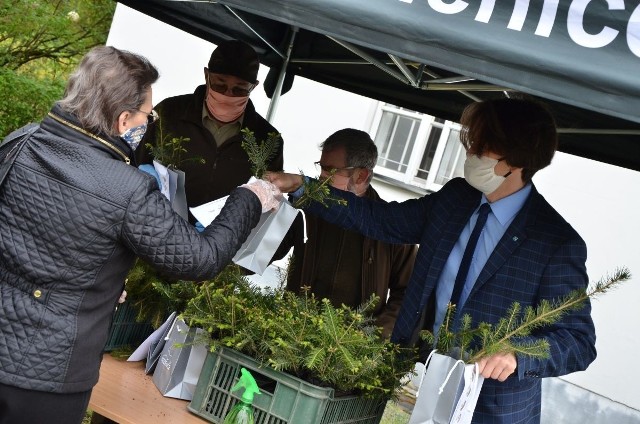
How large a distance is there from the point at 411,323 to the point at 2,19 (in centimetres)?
938

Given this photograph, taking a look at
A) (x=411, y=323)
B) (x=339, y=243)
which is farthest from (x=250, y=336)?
(x=339, y=243)

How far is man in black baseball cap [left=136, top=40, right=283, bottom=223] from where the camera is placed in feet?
12.0

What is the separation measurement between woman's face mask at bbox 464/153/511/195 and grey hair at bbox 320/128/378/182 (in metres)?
1.10

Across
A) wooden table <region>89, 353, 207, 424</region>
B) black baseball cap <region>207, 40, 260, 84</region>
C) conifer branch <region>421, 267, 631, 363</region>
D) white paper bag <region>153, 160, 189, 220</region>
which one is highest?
black baseball cap <region>207, 40, 260, 84</region>

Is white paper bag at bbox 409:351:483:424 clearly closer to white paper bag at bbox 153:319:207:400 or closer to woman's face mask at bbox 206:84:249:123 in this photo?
white paper bag at bbox 153:319:207:400

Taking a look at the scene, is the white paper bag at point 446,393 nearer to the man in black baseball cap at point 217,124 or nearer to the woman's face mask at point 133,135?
the woman's face mask at point 133,135

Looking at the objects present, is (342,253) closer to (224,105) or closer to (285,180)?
(224,105)

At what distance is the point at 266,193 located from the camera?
253 centimetres

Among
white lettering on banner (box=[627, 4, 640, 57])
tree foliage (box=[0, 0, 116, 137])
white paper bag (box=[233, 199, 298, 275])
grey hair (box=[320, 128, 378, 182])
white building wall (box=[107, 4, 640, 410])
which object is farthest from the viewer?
tree foliage (box=[0, 0, 116, 137])

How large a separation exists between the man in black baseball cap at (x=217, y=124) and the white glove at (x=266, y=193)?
1.07 metres

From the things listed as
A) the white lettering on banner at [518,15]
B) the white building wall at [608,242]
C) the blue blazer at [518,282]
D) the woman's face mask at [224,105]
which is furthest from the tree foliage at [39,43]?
the white lettering on banner at [518,15]

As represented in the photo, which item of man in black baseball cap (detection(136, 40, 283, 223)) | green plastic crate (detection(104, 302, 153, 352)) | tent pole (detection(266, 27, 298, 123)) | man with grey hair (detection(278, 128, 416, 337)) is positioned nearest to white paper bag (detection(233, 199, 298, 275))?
green plastic crate (detection(104, 302, 153, 352))

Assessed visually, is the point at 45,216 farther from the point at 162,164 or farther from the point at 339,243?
the point at 339,243

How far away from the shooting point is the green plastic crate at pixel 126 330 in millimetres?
2902
